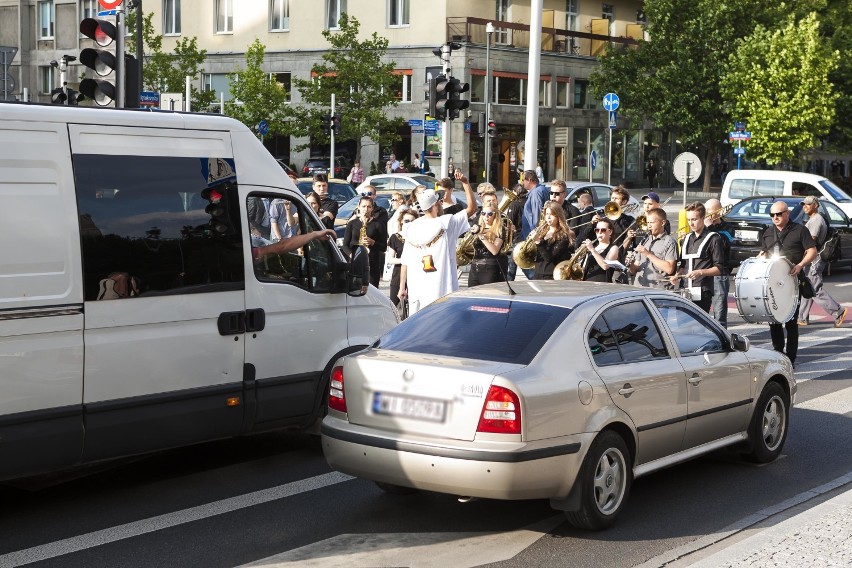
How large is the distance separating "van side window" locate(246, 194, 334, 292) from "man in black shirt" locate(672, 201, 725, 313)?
491 cm

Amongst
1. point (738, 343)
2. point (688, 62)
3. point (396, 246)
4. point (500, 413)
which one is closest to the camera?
point (500, 413)

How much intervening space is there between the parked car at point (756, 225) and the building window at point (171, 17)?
43050 millimetres

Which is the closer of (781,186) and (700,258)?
(700,258)

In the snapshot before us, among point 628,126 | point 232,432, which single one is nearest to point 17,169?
point 232,432

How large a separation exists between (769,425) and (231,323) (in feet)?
12.7

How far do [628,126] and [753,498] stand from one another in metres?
56.5

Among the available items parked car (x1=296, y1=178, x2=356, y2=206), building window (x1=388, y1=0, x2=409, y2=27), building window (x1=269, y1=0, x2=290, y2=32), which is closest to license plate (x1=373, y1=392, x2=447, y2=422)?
parked car (x1=296, y1=178, x2=356, y2=206)

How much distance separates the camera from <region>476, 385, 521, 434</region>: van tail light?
6.38m

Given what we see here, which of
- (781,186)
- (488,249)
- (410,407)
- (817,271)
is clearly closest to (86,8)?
(781,186)

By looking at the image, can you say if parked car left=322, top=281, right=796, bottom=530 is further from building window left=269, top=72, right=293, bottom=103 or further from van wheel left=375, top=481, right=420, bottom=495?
building window left=269, top=72, right=293, bottom=103

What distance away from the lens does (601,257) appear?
1228 centimetres

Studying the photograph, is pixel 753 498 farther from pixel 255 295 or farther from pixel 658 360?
pixel 255 295

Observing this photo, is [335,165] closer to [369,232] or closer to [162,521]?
[369,232]

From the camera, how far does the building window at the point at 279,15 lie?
2290 inches
